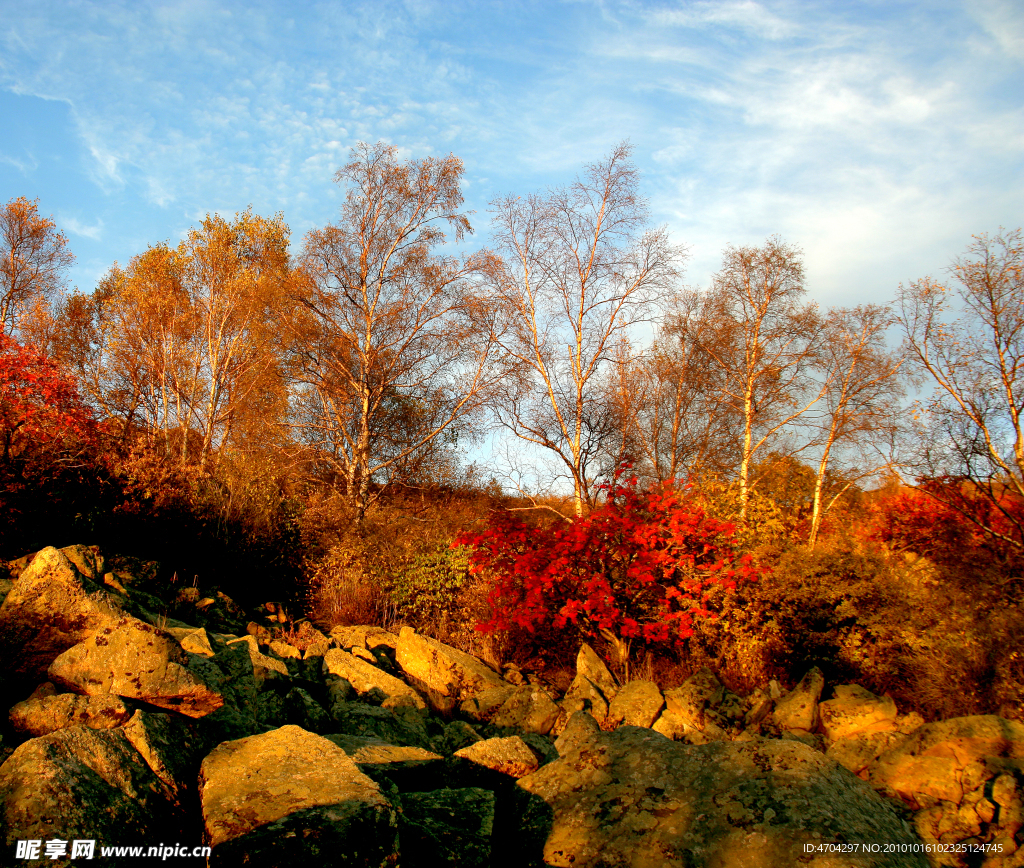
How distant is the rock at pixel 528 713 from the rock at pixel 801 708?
8.30 ft

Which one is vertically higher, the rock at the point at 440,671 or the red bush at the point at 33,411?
the red bush at the point at 33,411

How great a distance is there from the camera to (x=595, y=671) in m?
8.70

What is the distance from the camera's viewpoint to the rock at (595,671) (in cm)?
838

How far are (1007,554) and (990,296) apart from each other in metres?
6.77

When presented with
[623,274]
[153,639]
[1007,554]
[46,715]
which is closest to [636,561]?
[153,639]

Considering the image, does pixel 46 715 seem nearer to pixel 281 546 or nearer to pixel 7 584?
pixel 7 584

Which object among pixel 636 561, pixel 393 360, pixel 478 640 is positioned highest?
pixel 393 360

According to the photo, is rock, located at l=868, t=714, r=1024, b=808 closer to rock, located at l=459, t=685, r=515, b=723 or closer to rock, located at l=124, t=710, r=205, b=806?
rock, located at l=459, t=685, r=515, b=723

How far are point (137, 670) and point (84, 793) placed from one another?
5.11 feet

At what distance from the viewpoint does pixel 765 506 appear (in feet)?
55.6

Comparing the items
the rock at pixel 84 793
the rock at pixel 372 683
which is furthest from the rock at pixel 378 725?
the rock at pixel 84 793

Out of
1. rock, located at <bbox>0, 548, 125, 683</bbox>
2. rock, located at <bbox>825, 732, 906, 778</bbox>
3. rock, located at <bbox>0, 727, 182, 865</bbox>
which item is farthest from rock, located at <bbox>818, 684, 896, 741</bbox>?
rock, located at <bbox>0, 548, 125, 683</bbox>

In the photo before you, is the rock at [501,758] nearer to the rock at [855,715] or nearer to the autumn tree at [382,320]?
the rock at [855,715]

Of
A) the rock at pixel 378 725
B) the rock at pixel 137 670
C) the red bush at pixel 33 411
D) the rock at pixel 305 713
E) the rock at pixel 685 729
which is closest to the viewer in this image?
the rock at pixel 137 670
